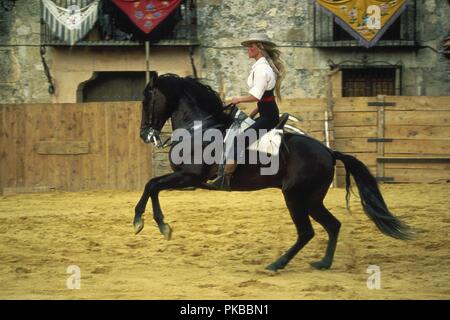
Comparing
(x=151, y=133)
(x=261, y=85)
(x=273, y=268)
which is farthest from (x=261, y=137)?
(x=273, y=268)

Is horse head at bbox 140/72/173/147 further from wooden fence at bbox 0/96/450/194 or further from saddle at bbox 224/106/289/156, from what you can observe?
wooden fence at bbox 0/96/450/194

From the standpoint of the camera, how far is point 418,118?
16.1 metres

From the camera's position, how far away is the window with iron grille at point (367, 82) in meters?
20.2

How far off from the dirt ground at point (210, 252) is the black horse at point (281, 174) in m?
0.44

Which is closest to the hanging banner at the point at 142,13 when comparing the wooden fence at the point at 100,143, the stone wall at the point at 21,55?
the stone wall at the point at 21,55

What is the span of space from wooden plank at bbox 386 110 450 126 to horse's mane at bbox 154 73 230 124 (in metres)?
8.78

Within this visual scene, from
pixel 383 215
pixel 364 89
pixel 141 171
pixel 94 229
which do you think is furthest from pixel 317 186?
pixel 364 89

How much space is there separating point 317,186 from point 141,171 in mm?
8601

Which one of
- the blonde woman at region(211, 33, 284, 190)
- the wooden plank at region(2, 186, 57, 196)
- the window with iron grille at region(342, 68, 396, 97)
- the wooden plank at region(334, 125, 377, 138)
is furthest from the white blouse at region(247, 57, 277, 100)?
the window with iron grille at region(342, 68, 396, 97)

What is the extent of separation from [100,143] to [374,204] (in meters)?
8.91

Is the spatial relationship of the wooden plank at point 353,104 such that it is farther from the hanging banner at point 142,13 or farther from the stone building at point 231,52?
the hanging banner at point 142,13

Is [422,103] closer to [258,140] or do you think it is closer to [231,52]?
[231,52]

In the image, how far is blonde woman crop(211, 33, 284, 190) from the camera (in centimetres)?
779

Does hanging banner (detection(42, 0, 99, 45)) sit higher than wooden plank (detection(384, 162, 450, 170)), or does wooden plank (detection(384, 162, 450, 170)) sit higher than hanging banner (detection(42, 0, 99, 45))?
hanging banner (detection(42, 0, 99, 45))
